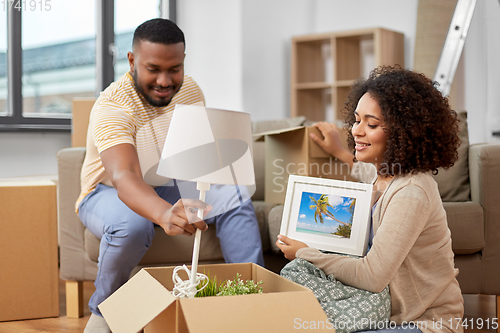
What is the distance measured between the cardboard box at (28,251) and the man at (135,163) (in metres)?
0.17

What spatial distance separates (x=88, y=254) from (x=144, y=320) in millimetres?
956

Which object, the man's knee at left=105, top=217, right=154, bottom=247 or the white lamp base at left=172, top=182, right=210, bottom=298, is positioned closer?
the white lamp base at left=172, top=182, right=210, bottom=298

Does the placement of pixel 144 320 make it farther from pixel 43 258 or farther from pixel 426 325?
pixel 43 258

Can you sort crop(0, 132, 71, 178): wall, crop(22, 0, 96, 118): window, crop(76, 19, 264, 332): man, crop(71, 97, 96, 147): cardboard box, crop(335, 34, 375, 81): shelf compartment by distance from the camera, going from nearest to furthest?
crop(76, 19, 264, 332): man → crop(71, 97, 96, 147): cardboard box → crop(0, 132, 71, 178): wall → crop(22, 0, 96, 118): window → crop(335, 34, 375, 81): shelf compartment

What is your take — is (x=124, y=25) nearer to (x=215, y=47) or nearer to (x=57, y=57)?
(x=57, y=57)

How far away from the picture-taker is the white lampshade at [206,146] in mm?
836

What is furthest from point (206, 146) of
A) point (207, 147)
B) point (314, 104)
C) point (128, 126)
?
point (314, 104)

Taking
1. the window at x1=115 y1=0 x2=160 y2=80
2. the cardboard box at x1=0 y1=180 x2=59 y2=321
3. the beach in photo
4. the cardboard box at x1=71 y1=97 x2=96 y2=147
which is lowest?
the cardboard box at x1=0 y1=180 x2=59 y2=321

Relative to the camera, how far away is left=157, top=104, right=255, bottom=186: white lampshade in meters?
0.84

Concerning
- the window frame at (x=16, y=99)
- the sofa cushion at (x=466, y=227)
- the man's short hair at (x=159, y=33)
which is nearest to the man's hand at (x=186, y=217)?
the man's short hair at (x=159, y=33)

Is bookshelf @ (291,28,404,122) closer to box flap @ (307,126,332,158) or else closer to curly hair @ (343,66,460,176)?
box flap @ (307,126,332,158)

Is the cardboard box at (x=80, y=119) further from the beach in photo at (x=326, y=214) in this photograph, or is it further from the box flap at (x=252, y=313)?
the box flap at (x=252, y=313)

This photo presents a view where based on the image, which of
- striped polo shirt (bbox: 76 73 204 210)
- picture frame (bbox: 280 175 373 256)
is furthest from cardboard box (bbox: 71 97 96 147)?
picture frame (bbox: 280 175 373 256)

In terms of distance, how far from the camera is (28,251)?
1677mm
